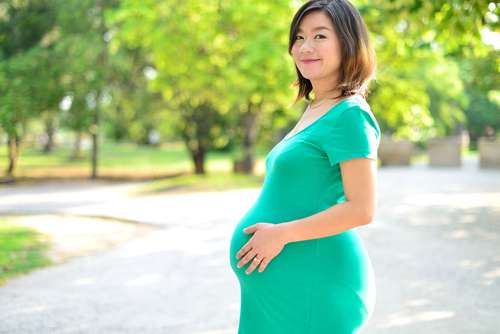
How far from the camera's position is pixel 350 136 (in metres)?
1.58

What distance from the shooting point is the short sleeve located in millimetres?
1561

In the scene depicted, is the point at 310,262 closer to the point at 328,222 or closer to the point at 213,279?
the point at 328,222

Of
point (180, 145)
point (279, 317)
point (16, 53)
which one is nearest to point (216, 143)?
point (16, 53)

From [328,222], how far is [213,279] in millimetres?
4254

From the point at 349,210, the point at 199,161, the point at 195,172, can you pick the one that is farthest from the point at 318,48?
the point at 195,172

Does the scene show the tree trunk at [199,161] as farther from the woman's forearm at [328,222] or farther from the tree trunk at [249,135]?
the woman's forearm at [328,222]

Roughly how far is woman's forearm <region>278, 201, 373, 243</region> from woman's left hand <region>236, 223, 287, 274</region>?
0.08ft

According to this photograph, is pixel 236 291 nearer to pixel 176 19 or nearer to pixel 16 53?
pixel 176 19

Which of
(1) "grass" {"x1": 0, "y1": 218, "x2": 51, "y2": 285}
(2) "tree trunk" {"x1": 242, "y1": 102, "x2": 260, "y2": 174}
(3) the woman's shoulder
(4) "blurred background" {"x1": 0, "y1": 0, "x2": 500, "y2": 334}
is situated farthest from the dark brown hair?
(2) "tree trunk" {"x1": 242, "y1": 102, "x2": 260, "y2": 174}

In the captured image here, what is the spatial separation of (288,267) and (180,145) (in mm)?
51137

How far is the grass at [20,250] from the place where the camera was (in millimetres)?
6168

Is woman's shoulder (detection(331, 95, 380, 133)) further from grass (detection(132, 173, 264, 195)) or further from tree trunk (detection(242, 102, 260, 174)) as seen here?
tree trunk (detection(242, 102, 260, 174))

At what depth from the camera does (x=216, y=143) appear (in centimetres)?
2220

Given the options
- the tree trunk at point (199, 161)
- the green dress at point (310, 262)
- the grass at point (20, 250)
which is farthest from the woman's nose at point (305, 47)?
the tree trunk at point (199, 161)
